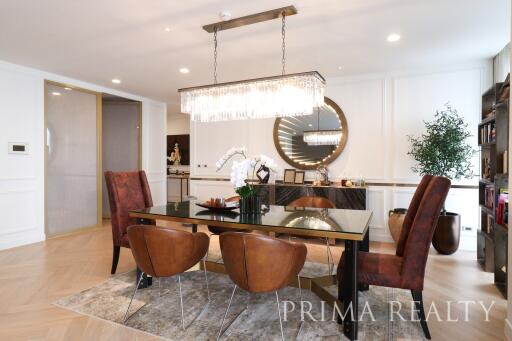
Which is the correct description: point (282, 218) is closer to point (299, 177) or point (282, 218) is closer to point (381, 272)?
point (381, 272)

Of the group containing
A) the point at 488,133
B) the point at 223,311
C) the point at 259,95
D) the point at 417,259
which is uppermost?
the point at 259,95

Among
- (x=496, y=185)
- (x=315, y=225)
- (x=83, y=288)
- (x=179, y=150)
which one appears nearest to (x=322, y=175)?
(x=496, y=185)

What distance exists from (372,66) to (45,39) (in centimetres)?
412

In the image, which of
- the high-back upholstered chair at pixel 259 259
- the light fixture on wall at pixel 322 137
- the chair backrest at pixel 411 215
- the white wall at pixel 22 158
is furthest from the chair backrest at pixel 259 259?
the white wall at pixel 22 158

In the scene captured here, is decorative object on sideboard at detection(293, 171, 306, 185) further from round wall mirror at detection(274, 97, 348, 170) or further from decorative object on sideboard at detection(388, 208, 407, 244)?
decorative object on sideboard at detection(388, 208, 407, 244)

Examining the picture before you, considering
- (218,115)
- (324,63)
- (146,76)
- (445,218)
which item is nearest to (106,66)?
(146,76)

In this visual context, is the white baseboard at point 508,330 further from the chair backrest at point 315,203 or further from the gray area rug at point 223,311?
the chair backrest at point 315,203

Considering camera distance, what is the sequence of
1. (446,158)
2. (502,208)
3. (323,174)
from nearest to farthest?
(502,208)
(446,158)
(323,174)

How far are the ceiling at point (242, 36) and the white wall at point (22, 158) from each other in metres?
0.30

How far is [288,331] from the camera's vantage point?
2.23 m

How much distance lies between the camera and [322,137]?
521cm

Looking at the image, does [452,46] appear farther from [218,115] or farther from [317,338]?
[317,338]

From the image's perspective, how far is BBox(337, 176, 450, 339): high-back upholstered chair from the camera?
2070mm

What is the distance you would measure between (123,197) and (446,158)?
3.90m
